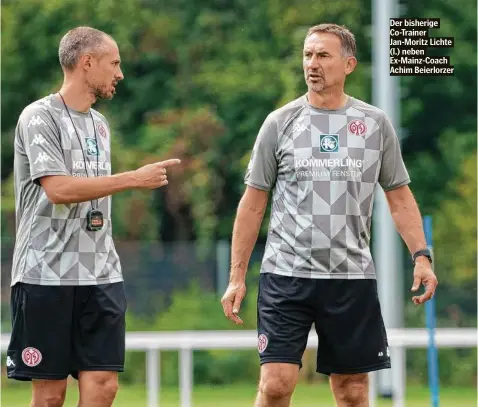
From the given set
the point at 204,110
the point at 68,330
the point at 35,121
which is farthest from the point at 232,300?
the point at 204,110

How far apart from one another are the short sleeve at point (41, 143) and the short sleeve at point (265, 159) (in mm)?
865

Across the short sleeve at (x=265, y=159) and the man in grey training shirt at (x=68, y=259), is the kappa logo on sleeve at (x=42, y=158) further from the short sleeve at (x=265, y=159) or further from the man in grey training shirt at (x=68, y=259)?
the short sleeve at (x=265, y=159)

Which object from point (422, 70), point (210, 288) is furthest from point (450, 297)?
point (422, 70)

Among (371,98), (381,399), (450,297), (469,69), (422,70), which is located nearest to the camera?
(422,70)

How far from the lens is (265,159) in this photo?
23.8 ft

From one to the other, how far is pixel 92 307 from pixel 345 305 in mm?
1154

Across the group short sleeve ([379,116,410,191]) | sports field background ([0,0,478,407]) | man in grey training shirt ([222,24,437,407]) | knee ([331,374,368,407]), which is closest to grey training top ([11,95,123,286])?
man in grey training shirt ([222,24,437,407])

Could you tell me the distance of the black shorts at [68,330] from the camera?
7.21m

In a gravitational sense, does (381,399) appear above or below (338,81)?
below

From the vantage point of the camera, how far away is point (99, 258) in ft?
23.7

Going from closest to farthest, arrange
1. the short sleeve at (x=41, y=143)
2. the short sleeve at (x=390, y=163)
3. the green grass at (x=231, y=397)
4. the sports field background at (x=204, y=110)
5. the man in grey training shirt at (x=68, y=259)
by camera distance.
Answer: the short sleeve at (x=41, y=143), the man in grey training shirt at (x=68, y=259), the short sleeve at (x=390, y=163), the green grass at (x=231, y=397), the sports field background at (x=204, y=110)

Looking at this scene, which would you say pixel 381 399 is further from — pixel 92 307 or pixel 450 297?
pixel 92 307

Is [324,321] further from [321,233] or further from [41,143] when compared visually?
[41,143]

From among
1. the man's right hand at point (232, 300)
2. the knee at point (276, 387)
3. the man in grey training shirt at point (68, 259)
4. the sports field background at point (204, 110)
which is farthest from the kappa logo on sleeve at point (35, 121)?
the sports field background at point (204, 110)
